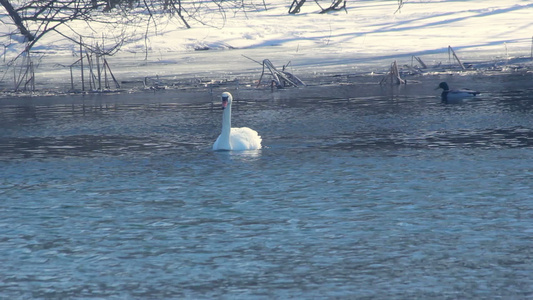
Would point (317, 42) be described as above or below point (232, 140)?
above

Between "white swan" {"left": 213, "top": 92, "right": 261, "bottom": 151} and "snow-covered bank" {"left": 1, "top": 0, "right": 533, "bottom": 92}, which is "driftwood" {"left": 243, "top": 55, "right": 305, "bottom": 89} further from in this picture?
"white swan" {"left": 213, "top": 92, "right": 261, "bottom": 151}

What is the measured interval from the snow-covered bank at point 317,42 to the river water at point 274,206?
9.23 m

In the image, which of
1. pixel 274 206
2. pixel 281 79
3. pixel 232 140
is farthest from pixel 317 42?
pixel 274 206

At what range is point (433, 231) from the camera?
7859mm

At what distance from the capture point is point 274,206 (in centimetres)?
900

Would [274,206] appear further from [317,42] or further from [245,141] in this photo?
[317,42]

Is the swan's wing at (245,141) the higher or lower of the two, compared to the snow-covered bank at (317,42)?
lower

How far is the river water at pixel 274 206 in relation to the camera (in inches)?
257

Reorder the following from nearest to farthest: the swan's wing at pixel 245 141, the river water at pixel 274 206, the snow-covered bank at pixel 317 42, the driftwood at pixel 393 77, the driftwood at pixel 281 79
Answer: the river water at pixel 274 206
the swan's wing at pixel 245 141
the driftwood at pixel 393 77
the driftwood at pixel 281 79
the snow-covered bank at pixel 317 42

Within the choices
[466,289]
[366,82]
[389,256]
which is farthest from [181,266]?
[366,82]

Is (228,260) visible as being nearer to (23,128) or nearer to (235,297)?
(235,297)

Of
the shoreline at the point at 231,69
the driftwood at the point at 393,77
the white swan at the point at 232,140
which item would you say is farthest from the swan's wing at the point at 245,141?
the driftwood at the point at 393,77

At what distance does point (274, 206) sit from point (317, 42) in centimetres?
2281

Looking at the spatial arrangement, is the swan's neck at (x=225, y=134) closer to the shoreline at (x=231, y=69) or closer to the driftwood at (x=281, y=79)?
the shoreline at (x=231, y=69)
